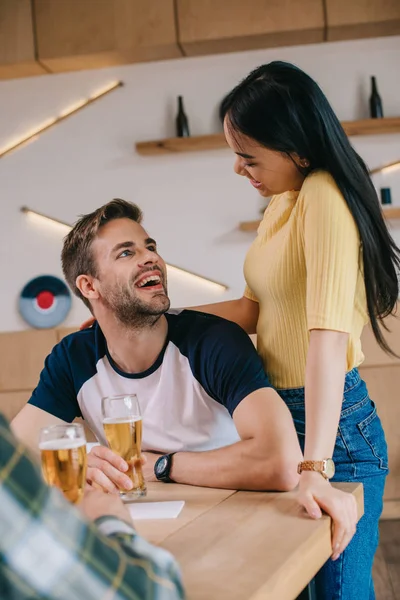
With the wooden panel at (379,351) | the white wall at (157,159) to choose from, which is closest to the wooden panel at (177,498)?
the wooden panel at (379,351)

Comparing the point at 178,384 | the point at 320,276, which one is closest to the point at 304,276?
the point at 320,276

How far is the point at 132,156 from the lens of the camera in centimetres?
430

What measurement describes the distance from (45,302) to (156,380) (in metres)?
2.66

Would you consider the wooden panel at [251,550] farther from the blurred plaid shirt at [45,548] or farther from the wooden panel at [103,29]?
the wooden panel at [103,29]

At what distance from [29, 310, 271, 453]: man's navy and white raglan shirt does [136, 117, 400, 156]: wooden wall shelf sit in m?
→ 2.43

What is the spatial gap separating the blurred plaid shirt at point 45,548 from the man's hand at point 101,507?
28 centimetres

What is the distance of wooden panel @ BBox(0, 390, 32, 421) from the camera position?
4250mm

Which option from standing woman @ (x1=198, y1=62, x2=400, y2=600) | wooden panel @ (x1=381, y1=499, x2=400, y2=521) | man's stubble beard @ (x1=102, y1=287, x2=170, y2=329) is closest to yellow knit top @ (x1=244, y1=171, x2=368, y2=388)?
standing woman @ (x1=198, y1=62, x2=400, y2=600)

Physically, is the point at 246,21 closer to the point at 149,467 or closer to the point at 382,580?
the point at 382,580

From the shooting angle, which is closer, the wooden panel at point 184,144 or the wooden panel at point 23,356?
the wooden panel at point 184,144

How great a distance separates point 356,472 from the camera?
162 cm

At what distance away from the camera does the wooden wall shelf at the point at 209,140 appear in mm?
4012

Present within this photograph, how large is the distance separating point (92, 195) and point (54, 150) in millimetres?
357

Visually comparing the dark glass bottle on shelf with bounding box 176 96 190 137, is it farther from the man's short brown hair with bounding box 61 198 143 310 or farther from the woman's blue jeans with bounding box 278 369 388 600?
the woman's blue jeans with bounding box 278 369 388 600
